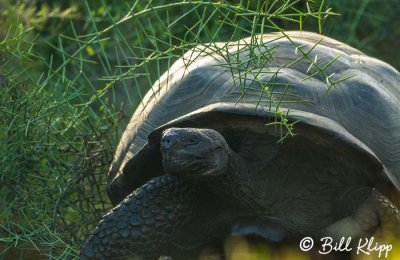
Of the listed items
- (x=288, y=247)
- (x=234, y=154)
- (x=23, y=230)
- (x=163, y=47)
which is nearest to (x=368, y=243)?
(x=288, y=247)

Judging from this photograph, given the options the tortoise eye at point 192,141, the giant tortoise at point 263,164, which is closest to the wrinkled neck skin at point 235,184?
the giant tortoise at point 263,164

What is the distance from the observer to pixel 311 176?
317 centimetres

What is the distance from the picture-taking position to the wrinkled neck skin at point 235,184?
121 inches

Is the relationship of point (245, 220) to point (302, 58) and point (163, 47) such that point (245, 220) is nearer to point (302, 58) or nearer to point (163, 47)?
point (302, 58)

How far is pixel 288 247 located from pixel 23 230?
3.09ft

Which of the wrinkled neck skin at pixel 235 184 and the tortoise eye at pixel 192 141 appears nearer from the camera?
the tortoise eye at pixel 192 141

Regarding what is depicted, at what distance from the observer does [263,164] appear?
3.15m

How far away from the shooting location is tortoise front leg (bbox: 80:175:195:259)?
3.09m

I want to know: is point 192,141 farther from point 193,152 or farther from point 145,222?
point 145,222

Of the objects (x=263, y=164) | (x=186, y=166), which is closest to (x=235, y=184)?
(x=263, y=164)
